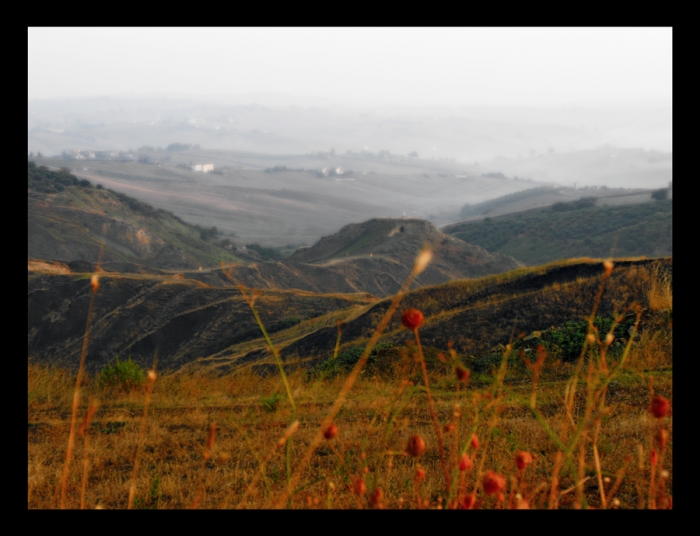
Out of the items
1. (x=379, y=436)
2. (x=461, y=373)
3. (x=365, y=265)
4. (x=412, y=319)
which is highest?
(x=412, y=319)

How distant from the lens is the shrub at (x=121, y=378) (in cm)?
857

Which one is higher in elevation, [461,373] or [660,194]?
[660,194]

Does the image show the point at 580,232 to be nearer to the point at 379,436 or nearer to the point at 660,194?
the point at 660,194

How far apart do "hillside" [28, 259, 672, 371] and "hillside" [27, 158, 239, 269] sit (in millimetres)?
27559

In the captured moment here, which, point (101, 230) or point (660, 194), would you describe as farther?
point (660, 194)

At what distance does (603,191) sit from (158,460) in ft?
641

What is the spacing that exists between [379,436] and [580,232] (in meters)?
95.0

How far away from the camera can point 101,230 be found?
6594cm

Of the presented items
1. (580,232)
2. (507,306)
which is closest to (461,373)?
(507,306)

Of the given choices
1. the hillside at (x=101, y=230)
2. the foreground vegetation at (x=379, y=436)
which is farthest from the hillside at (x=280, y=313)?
the hillside at (x=101, y=230)

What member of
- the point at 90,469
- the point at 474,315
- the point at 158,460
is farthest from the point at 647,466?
the point at 474,315

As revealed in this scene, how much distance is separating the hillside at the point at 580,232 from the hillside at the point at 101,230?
44116mm

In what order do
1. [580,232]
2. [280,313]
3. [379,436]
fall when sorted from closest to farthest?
[379,436]
[280,313]
[580,232]
